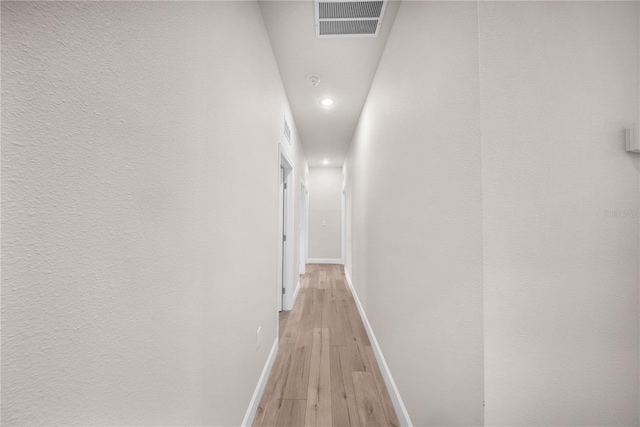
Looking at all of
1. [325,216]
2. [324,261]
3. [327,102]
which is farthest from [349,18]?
[324,261]

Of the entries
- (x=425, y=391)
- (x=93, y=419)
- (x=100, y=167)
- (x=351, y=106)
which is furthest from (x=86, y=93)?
(x=351, y=106)

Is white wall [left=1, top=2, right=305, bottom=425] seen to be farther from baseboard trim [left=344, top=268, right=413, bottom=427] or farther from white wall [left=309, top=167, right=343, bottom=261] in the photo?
white wall [left=309, top=167, right=343, bottom=261]

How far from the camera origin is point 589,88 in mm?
819

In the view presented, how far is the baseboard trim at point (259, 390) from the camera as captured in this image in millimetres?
1383

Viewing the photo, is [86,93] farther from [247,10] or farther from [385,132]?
[385,132]

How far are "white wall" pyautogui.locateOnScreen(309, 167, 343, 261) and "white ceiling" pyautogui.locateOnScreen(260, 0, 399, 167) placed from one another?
3.16 m

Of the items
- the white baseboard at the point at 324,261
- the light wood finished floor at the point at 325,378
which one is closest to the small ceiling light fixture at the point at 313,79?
the light wood finished floor at the point at 325,378

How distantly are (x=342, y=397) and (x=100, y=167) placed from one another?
6.36ft

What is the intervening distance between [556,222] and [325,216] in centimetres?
588

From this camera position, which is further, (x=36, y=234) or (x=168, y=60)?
(x=168, y=60)

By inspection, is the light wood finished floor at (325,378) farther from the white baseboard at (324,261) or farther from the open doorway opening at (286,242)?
the white baseboard at (324,261)

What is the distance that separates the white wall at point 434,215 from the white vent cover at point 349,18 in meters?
0.15

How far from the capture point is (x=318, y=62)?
2.10 metres

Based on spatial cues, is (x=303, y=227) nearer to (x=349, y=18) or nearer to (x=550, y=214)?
(x=349, y=18)
